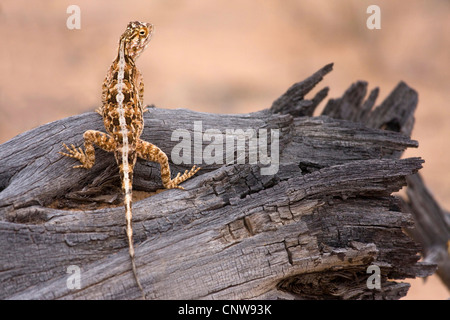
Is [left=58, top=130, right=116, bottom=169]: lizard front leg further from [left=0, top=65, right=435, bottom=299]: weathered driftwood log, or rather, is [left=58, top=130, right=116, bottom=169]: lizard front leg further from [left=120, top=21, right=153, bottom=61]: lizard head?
[left=120, top=21, right=153, bottom=61]: lizard head

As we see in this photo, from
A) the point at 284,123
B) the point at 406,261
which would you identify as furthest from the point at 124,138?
the point at 406,261

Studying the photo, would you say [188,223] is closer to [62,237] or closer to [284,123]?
[62,237]

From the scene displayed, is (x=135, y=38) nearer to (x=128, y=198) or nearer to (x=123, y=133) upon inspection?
(x=123, y=133)

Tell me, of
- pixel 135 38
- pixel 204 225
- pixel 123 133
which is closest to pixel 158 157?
pixel 123 133

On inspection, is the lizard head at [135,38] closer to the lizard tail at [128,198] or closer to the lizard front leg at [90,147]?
the lizard front leg at [90,147]

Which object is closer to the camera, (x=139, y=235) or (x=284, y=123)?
(x=139, y=235)
